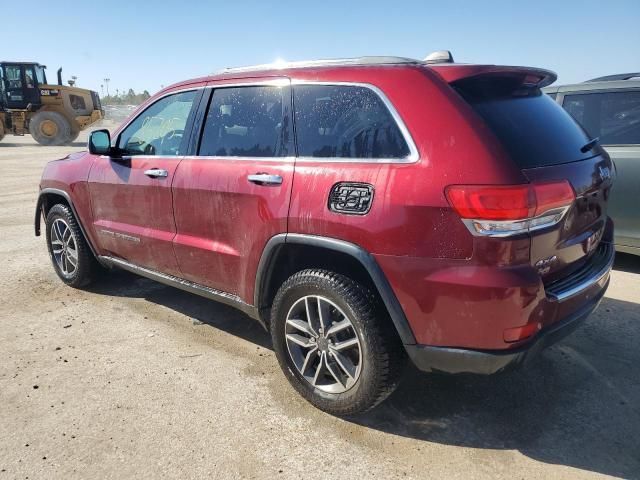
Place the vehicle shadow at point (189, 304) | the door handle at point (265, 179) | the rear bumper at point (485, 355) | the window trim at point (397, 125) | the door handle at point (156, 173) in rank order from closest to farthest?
the rear bumper at point (485, 355), the window trim at point (397, 125), the door handle at point (265, 179), the door handle at point (156, 173), the vehicle shadow at point (189, 304)

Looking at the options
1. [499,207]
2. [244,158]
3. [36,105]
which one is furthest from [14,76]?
[499,207]

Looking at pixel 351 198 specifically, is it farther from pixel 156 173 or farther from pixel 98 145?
pixel 98 145

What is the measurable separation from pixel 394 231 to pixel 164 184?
1869 mm

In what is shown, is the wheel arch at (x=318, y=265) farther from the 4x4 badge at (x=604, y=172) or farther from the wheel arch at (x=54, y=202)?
the wheel arch at (x=54, y=202)

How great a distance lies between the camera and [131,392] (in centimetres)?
304

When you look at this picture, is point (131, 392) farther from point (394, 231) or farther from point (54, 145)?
point (54, 145)

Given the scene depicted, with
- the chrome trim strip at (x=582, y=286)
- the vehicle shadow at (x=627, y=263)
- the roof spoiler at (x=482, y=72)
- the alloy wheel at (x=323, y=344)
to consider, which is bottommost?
the vehicle shadow at (x=627, y=263)

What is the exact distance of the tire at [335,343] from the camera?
8.29 feet

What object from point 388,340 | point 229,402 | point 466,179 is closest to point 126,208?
point 229,402

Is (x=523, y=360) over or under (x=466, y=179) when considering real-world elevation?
under

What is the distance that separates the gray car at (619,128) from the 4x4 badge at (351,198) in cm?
344

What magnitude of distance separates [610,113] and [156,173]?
13.8 ft

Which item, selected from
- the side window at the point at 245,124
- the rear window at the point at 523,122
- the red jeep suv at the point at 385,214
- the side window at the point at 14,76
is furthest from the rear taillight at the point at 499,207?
the side window at the point at 14,76

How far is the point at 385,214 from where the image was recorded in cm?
234
